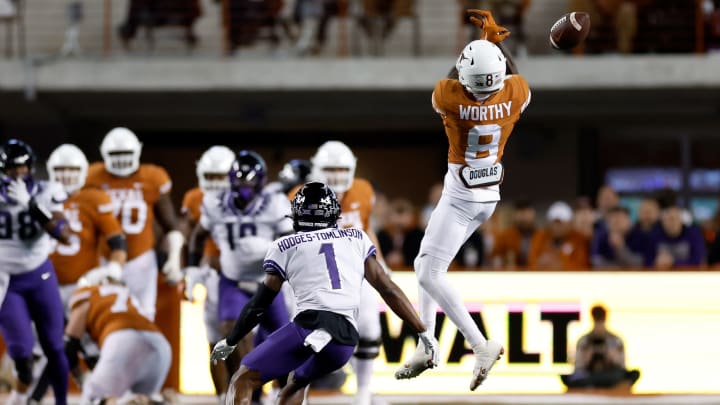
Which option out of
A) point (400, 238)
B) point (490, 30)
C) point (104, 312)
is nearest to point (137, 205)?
point (104, 312)

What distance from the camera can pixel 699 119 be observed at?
18.8 m

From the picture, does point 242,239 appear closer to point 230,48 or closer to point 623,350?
point 623,350

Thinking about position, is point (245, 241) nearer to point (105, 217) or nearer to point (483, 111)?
point (105, 217)

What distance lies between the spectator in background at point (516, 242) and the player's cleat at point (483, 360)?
17.2ft

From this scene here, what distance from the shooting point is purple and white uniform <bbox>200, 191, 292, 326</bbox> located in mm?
10375

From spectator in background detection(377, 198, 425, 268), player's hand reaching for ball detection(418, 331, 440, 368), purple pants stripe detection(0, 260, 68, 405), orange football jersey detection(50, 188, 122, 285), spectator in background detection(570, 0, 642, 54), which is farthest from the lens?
spectator in background detection(570, 0, 642, 54)

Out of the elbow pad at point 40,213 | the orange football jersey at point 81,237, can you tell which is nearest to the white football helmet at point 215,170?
the orange football jersey at point 81,237

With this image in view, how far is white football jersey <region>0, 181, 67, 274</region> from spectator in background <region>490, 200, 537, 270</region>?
5167 mm

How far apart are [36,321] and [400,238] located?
4.42 m

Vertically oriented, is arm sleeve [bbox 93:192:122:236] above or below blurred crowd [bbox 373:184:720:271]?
above

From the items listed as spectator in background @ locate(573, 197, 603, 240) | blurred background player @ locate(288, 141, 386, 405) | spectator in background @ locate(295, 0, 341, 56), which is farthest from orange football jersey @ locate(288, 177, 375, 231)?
spectator in background @ locate(295, 0, 341, 56)

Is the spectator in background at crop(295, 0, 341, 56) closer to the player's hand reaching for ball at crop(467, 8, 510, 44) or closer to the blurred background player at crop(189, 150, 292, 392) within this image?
the blurred background player at crop(189, 150, 292, 392)

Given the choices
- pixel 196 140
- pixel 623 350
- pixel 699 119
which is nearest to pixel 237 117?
pixel 196 140

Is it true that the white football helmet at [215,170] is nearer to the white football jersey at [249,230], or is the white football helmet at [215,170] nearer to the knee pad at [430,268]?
the white football jersey at [249,230]
